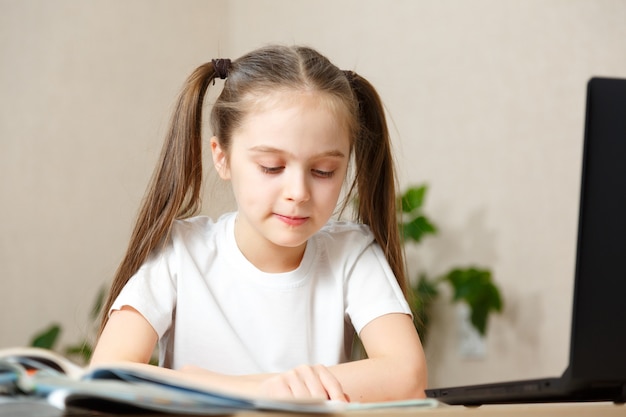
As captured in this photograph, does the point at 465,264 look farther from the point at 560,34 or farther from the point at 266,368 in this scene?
the point at 266,368

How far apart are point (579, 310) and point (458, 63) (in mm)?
2297

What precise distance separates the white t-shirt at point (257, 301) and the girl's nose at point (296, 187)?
21cm

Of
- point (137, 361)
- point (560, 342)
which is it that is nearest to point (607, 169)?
point (137, 361)

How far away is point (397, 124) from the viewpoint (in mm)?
2979

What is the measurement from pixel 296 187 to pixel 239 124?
181 mm

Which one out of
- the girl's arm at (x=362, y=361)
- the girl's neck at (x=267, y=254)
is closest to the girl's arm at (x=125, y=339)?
the girl's arm at (x=362, y=361)

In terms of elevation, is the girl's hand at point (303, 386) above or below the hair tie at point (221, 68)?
below

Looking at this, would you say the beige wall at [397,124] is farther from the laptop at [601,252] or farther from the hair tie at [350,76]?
the laptop at [601,252]

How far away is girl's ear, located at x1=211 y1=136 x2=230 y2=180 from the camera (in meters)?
1.39

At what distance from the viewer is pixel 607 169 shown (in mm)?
646

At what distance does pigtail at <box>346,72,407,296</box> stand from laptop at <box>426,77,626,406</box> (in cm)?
77

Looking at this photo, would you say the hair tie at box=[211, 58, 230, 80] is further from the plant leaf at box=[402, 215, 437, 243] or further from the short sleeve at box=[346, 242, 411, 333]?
the plant leaf at box=[402, 215, 437, 243]

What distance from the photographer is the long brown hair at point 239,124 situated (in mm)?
1328

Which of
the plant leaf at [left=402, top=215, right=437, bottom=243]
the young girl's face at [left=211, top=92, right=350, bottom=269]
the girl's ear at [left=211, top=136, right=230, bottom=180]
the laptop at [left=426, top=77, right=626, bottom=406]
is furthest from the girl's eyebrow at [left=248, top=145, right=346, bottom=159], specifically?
the plant leaf at [left=402, top=215, right=437, bottom=243]
